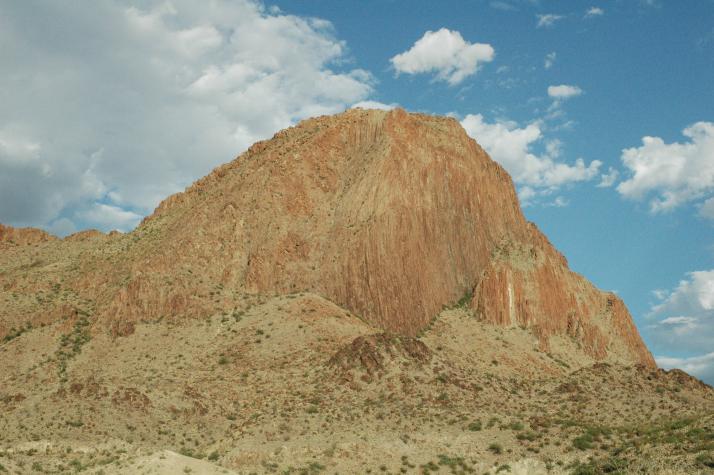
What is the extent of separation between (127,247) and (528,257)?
144 ft

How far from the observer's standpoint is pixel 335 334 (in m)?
63.8

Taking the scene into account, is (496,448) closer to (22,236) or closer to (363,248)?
(363,248)

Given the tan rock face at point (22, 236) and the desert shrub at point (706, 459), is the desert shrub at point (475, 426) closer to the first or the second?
the desert shrub at point (706, 459)

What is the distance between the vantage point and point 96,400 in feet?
173

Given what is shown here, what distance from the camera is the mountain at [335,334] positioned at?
1805 inches

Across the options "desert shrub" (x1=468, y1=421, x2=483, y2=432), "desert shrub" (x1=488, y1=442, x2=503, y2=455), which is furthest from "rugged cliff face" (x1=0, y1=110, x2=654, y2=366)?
"desert shrub" (x1=488, y1=442, x2=503, y2=455)

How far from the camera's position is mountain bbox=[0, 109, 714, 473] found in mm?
45844

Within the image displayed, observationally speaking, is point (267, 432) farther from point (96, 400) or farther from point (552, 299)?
point (552, 299)

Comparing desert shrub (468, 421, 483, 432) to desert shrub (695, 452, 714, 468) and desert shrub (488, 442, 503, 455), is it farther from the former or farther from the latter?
→ desert shrub (695, 452, 714, 468)

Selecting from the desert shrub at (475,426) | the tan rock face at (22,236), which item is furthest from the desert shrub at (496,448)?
the tan rock face at (22,236)

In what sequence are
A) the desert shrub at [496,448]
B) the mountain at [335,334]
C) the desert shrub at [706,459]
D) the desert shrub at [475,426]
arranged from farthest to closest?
the desert shrub at [475,426]
the mountain at [335,334]
the desert shrub at [496,448]
the desert shrub at [706,459]

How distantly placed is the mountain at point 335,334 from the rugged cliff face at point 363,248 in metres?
0.23

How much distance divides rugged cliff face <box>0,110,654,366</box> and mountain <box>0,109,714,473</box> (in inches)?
8.9

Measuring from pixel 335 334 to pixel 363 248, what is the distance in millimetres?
11495
